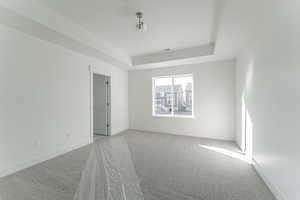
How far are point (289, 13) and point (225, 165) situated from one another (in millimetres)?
2493

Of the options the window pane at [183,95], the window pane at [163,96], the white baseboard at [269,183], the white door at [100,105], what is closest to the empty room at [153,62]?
the white baseboard at [269,183]

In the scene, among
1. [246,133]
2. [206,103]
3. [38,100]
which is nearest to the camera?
[38,100]

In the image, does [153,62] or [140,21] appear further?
[153,62]

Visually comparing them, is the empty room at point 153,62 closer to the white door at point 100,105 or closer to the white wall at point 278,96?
the white wall at point 278,96

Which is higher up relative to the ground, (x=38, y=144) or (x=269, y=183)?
(x=38, y=144)

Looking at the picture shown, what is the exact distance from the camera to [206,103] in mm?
4430

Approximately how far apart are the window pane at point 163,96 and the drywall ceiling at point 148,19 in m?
1.73

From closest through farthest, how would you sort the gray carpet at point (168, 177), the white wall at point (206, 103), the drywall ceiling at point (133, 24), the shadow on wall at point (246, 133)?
the gray carpet at point (168, 177), the drywall ceiling at point (133, 24), the shadow on wall at point (246, 133), the white wall at point (206, 103)

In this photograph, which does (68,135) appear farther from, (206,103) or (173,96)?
(206,103)

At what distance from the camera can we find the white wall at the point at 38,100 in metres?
2.23

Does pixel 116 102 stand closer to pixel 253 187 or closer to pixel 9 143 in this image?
pixel 9 143

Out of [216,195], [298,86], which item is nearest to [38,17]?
[298,86]

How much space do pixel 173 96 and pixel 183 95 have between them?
380 millimetres

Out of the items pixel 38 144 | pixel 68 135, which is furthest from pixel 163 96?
pixel 38 144
